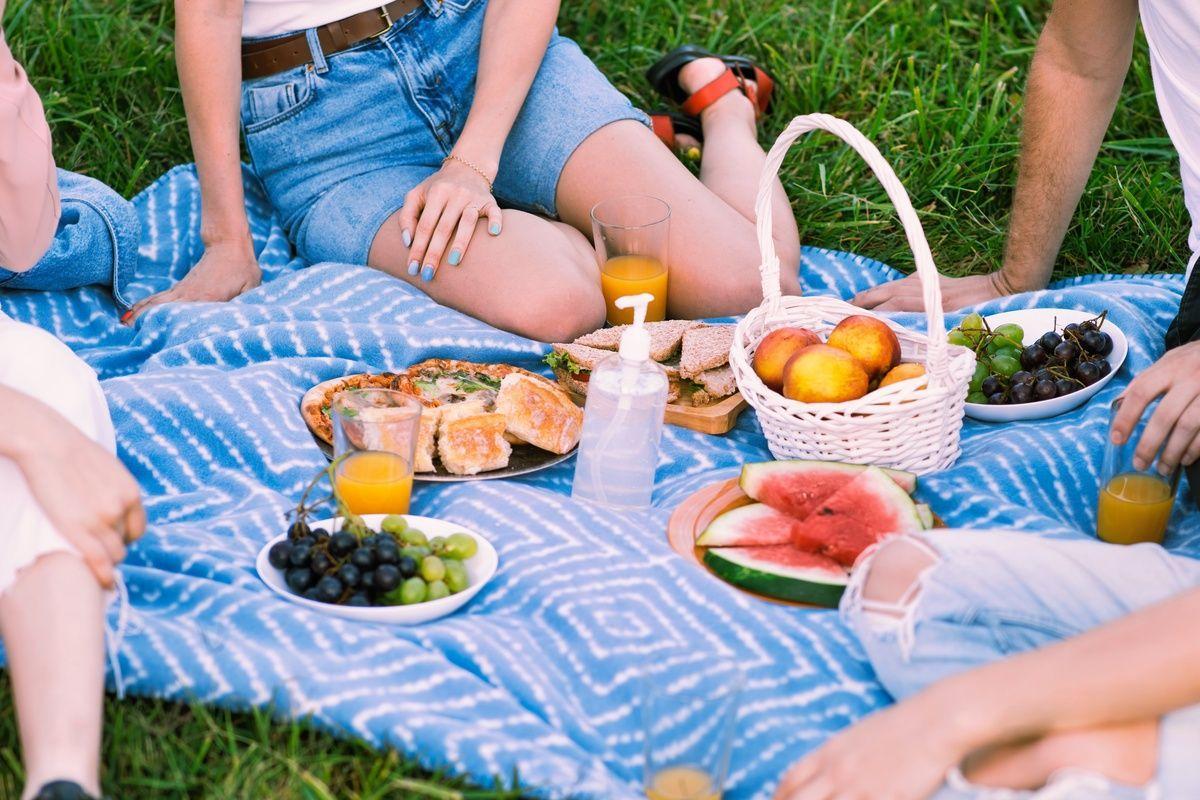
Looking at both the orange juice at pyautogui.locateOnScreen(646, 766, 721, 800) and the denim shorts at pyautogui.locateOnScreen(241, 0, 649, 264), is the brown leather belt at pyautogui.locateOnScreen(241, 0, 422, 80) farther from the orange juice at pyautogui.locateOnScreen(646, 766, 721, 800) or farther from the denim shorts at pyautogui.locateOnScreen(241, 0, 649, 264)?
the orange juice at pyautogui.locateOnScreen(646, 766, 721, 800)

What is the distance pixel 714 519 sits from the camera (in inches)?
109

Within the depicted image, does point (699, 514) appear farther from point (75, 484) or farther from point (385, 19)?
point (385, 19)

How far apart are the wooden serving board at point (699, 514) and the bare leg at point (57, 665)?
1.14 meters

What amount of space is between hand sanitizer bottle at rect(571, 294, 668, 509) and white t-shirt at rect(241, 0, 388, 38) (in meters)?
1.45

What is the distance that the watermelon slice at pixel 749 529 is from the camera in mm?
2658

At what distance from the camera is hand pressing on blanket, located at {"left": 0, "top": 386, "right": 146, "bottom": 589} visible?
6.82 feet

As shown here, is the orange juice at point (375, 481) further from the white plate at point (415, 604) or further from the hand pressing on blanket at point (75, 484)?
the hand pressing on blanket at point (75, 484)

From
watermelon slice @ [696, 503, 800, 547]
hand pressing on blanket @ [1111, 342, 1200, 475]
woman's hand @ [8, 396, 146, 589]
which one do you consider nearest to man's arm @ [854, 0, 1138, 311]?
hand pressing on blanket @ [1111, 342, 1200, 475]

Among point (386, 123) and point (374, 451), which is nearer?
point (374, 451)

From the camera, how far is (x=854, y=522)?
260cm

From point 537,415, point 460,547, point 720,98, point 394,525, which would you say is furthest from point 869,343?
point 720,98

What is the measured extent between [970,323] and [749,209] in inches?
37.0

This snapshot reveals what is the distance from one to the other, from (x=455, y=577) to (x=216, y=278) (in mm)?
1586

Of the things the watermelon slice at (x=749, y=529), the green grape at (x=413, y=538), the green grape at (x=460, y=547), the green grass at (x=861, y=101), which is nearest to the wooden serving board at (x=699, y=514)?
the watermelon slice at (x=749, y=529)
